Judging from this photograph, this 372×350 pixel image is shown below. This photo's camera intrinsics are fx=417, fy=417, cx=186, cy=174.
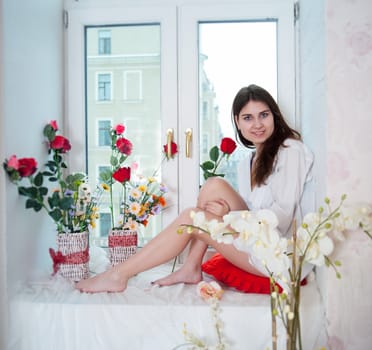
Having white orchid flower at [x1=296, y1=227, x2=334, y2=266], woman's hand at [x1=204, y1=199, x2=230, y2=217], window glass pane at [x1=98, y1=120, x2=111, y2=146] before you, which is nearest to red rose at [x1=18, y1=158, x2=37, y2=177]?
window glass pane at [x1=98, y1=120, x2=111, y2=146]

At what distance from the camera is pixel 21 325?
1560mm

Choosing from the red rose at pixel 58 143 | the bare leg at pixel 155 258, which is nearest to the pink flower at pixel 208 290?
the bare leg at pixel 155 258

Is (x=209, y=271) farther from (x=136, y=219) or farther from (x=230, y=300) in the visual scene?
(x=136, y=219)

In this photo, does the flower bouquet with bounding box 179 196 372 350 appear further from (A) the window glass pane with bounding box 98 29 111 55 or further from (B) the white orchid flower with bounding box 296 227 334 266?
(A) the window glass pane with bounding box 98 29 111 55

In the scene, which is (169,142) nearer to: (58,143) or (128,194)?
(128,194)

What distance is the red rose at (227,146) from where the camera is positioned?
192 centimetres

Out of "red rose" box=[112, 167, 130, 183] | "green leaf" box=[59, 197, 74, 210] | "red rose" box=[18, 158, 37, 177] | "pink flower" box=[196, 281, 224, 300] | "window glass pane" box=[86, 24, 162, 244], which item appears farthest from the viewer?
"window glass pane" box=[86, 24, 162, 244]

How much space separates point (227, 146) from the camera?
1.92 metres

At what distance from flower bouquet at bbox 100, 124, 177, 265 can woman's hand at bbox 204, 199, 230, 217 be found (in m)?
0.32

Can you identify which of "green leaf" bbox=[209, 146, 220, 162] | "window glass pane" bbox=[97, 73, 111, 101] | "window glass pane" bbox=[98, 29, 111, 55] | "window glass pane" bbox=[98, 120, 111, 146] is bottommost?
"green leaf" bbox=[209, 146, 220, 162]

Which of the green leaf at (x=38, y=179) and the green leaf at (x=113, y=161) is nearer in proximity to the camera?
the green leaf at (x=38, y=179)

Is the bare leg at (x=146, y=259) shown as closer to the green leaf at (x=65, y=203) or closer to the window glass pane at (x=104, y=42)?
the green leaf at (x=65, y=203)

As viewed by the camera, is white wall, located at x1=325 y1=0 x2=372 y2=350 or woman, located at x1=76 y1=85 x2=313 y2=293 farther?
woman, located at x1=76 y1=85 x2=313 y2=293

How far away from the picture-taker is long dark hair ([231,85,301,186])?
5.78 ft
